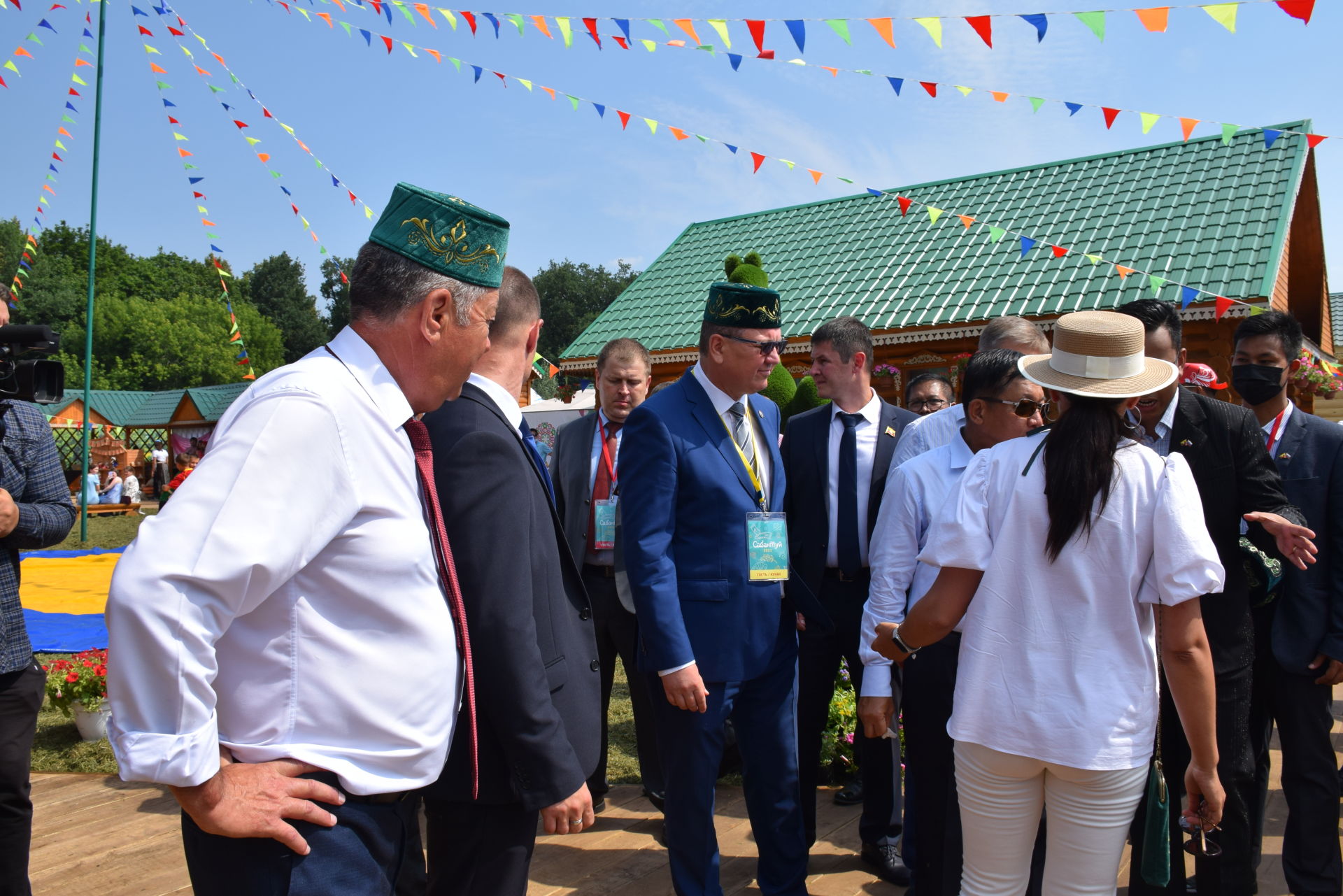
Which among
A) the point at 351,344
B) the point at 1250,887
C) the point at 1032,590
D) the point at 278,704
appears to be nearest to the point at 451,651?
the point at 278,704

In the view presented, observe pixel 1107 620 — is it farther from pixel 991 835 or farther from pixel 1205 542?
pixel 991 835

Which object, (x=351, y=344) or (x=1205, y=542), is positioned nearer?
(x=351, y=344)

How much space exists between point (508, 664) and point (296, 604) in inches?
18.5

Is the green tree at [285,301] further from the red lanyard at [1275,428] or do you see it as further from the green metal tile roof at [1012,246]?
the red lanyard at [1275,428]

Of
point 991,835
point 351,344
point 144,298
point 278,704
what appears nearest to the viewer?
point 278,704

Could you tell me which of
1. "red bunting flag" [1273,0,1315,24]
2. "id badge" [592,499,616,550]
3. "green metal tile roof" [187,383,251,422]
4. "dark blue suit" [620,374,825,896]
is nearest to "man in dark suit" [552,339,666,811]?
"id badge" [592,499,616,550]

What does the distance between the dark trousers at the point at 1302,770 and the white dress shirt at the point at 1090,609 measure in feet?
4.96

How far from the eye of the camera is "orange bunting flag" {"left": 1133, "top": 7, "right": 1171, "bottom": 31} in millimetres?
4043

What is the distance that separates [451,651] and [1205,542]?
1557mm

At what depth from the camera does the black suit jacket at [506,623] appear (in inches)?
65.8

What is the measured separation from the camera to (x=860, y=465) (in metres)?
3.60

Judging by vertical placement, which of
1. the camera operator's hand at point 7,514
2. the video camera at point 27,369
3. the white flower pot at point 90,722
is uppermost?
the video camera at point 27,369

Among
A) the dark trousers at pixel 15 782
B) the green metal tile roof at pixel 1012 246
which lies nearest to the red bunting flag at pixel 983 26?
the dark trousers at pixel 15 782

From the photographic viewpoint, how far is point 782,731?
9.84 ft
